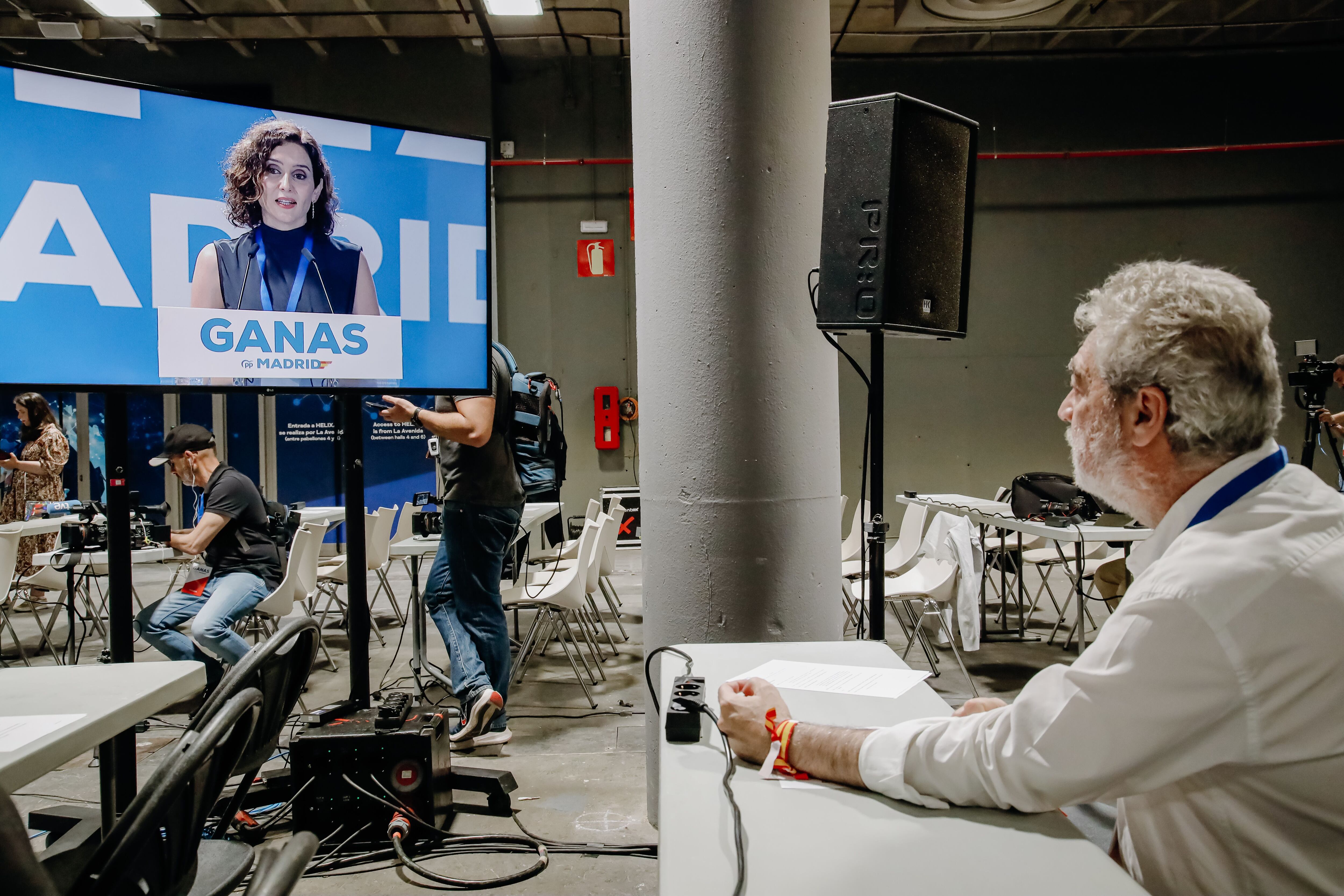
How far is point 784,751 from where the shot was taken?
1.12 metres

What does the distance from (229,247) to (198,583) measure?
A: 1985mm

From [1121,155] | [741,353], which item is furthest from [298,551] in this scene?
[1121,155]

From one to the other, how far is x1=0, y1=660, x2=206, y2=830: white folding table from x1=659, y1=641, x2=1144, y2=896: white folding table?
84cm

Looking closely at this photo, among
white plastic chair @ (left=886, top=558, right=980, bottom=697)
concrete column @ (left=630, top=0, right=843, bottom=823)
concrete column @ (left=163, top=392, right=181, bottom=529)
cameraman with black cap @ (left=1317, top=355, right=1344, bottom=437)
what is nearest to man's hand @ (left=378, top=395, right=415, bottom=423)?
concrete column @ (left=630, top=0, right=843, bottom=823)

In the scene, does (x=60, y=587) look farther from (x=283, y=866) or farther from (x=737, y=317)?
(x=283, y=866)

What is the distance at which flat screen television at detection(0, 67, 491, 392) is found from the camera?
205 centimetres

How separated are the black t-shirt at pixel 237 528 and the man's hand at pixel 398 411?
3.92ft

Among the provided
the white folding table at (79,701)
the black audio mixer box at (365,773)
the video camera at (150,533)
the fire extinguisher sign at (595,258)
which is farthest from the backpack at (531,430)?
the fire extinguisher sign at (595,258)

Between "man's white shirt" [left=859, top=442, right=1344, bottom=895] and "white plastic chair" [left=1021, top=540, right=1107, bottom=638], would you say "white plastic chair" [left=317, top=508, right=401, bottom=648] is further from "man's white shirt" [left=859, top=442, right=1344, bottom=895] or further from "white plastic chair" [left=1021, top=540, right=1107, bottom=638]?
"man's white shirt" [left=859, top=442, right=1344, bottom=895]

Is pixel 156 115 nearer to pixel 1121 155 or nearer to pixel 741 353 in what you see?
pixel 741 353

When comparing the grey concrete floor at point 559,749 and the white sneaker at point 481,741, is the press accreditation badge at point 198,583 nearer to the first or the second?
the grey concrete floor at point 559,749

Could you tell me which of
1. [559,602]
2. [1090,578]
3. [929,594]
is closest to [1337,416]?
[1090,578]

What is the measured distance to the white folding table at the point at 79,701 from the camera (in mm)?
1136

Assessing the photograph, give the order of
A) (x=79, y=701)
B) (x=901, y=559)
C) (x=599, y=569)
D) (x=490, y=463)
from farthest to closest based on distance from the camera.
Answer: (x=901, y=559)
(x=599, y=569)
(x=490, y=463)
(x=79, y=701)
